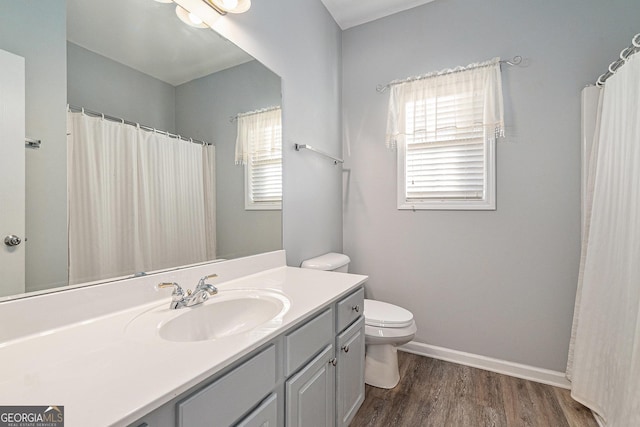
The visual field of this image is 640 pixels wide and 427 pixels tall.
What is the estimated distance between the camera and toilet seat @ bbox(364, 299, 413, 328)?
164 centimetres

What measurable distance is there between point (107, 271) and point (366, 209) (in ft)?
6.03

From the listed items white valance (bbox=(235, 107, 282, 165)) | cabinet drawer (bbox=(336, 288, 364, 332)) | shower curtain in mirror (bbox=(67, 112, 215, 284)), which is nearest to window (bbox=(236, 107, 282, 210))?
white valance (bbox=(235, 107, 282, 165))

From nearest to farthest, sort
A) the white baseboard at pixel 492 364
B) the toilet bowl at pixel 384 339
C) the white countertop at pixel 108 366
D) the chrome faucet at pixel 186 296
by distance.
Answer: the white countertop at pixel 108 366 < the chrome faucet at pixel 186 296 < the toilet bowl at pixel 384 339 < the white baseboard at pixel 492 364

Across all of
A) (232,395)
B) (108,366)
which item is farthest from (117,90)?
(232,395)

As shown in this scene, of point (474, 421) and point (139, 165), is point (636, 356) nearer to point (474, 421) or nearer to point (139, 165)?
point (474, 421)

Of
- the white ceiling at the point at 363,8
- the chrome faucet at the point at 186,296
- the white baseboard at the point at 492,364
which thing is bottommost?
the white baseboard at the point at 492,364

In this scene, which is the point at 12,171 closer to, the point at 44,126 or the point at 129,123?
the point at 44,126

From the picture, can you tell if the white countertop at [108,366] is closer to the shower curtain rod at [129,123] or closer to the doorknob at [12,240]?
the doorknob at [12,240]

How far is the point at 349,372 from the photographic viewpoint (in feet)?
4.34

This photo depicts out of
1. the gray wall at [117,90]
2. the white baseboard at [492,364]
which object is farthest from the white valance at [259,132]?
the white baseboard at [492,364]

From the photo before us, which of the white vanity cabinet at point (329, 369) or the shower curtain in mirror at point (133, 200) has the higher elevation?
the shower curtain in mirror at point (133, 200)

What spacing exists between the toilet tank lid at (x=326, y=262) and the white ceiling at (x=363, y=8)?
1.98 m

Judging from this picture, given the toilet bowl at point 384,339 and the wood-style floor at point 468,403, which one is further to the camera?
the toilet bowl at point 384,339

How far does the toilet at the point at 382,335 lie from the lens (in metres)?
1.63
